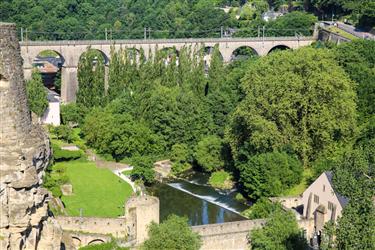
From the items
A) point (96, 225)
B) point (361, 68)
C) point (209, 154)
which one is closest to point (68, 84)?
point (209, 154)

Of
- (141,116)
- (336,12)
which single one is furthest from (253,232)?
(336,12)

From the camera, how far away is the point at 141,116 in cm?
5122

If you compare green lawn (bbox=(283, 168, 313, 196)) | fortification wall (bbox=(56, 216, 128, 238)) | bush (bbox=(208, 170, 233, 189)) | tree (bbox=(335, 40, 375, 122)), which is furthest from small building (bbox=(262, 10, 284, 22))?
fortification wall (bbox=(56, 216, 128, 238))

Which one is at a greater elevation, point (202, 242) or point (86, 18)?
point (86, 18)

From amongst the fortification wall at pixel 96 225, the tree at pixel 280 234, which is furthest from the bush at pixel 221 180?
the tree at pixel 280 234

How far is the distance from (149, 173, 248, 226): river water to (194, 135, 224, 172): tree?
0.94 meters

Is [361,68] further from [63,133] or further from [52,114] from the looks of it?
[52,114]

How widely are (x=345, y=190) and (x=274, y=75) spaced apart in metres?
22.4

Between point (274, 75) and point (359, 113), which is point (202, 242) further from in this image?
point (359, 113)

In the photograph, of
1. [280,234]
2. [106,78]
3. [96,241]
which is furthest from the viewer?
[106,78]

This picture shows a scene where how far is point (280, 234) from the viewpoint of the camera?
2931 cm

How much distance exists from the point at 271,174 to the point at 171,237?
43.9 ft

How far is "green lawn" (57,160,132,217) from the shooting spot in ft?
125

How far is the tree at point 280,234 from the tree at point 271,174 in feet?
30.5
